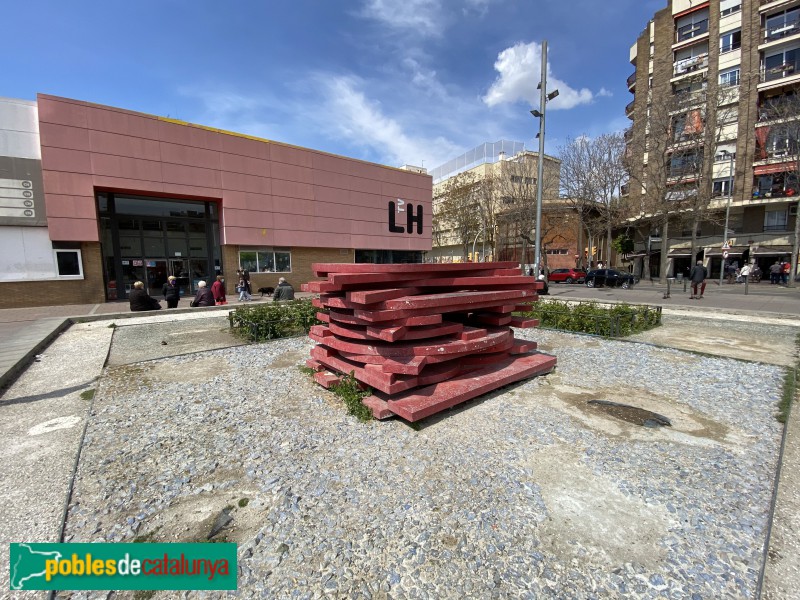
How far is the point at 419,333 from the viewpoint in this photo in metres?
3.94

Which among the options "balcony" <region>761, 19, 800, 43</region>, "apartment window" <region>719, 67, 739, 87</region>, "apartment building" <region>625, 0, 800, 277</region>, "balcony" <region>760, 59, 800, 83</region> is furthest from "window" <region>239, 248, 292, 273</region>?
"balcony" <region>761, 19, 800, 43</region>

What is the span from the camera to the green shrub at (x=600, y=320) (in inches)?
309

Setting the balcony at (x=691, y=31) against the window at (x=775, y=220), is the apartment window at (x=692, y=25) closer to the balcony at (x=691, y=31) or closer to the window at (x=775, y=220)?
A: the balcony at (x=691, y=31)

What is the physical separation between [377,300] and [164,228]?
68.7 ft

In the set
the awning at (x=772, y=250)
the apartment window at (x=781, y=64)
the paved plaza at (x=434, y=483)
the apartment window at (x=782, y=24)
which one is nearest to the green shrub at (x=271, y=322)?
the paved plaza at (x=434, y=483)

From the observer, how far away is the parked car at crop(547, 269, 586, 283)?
31219 mm

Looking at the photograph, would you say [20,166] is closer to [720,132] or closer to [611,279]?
[611,279]

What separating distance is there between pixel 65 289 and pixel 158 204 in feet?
19.9

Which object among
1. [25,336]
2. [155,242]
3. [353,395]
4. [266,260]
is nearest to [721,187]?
[266,260]

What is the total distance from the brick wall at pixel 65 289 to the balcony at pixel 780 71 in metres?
48.9

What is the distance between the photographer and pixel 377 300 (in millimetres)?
3609

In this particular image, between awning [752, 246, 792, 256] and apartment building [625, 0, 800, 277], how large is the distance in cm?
6

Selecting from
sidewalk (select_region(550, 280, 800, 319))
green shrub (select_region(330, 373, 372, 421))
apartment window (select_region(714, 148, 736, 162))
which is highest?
apartment window (select_region(714, 148, 736, 162))

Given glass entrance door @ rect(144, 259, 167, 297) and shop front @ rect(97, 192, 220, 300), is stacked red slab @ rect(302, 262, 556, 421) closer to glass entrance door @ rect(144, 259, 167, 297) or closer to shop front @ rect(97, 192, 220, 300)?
shop front @ rect(97, 192, 220, 300)
